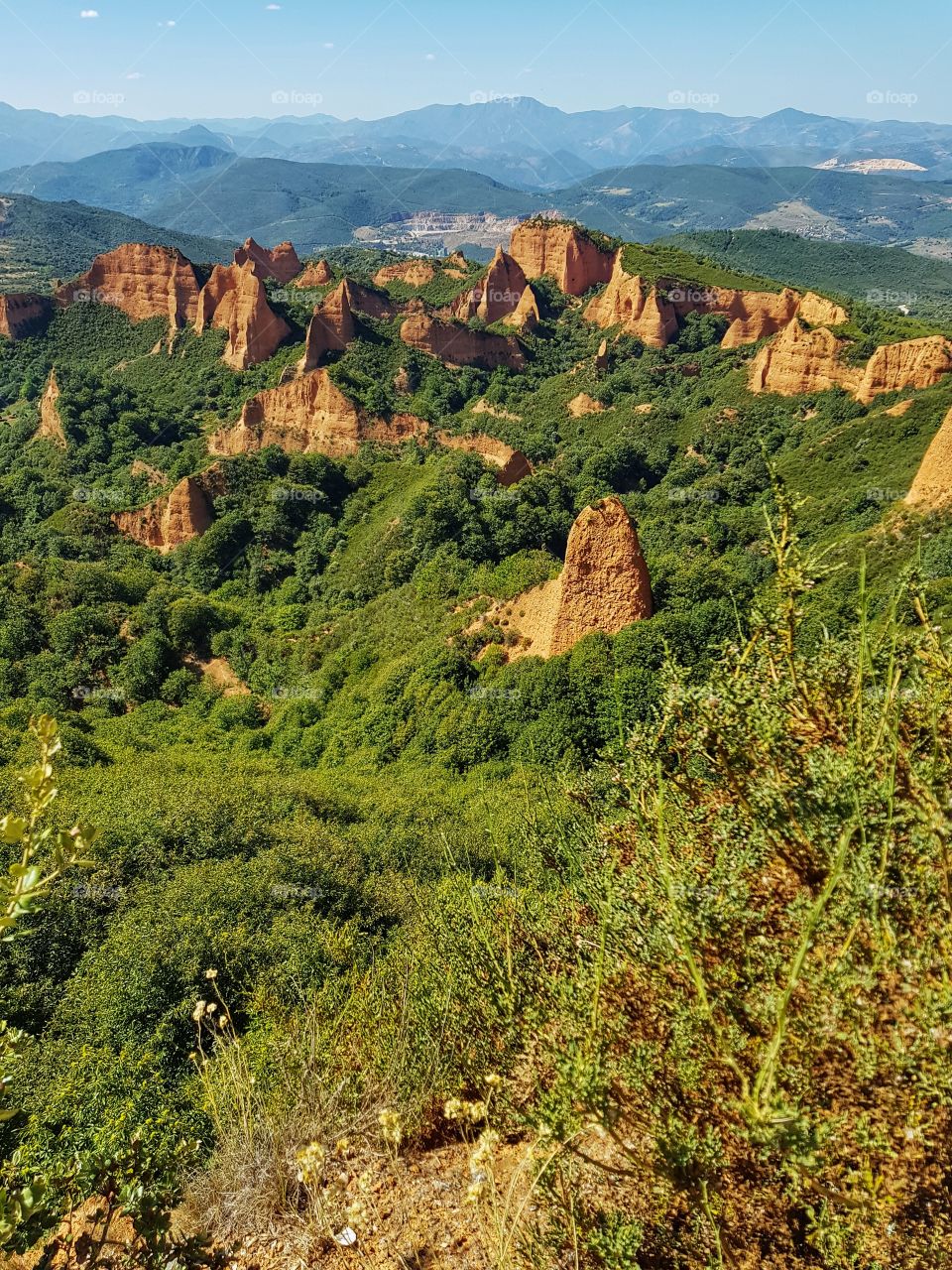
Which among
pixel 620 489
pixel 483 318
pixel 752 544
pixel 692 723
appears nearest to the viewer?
pixel 692 723

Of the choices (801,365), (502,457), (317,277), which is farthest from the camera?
(317,277)

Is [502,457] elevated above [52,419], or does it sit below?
below

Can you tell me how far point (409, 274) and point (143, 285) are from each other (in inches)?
1219

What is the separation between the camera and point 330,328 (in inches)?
2509

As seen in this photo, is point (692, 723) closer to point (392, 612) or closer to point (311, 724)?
point (311, 724)

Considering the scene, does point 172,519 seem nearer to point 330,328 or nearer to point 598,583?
point 330,328

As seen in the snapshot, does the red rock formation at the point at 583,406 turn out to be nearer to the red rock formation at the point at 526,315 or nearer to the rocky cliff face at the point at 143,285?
the red rock formation at the point at 526,315

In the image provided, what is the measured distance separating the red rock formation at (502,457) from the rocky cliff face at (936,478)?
1907 centimetres

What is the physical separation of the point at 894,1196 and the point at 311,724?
26.7 meters

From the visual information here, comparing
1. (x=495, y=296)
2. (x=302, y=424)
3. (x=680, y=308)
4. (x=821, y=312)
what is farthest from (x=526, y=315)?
(x=302, y=424)

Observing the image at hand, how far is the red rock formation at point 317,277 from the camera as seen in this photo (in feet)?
254

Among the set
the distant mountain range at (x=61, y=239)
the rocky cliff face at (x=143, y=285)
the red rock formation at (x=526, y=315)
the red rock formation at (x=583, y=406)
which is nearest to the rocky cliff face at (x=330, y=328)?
the rocky cliff face at (x=143, y=285)

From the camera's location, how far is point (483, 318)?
79.5 m

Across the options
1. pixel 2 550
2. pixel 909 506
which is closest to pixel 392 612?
pixel 909 506
